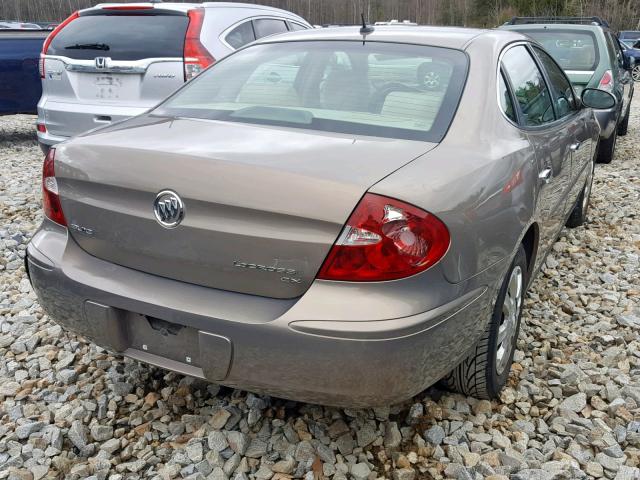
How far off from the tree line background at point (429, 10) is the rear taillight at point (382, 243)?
32.3 meters

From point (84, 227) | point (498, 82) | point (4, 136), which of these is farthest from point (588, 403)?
point (4, 136)

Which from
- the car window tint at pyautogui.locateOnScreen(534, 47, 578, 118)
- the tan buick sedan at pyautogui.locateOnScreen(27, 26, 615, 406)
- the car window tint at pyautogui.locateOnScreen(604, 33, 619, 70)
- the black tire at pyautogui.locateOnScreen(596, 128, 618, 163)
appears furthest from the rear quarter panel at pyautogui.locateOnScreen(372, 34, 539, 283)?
the black tire at pyautogui.locateOnScreen(596, 128, 618, 163)

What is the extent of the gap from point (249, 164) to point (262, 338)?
52 cm

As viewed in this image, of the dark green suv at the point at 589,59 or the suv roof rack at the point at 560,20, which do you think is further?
the suv roof rack at the point at 560,20

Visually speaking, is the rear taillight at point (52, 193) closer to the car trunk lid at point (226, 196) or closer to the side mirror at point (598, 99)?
the car trunk lid at point (226, 196)

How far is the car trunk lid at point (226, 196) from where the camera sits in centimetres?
182

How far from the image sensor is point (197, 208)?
6.24ft

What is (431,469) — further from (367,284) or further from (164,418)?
(164,418)

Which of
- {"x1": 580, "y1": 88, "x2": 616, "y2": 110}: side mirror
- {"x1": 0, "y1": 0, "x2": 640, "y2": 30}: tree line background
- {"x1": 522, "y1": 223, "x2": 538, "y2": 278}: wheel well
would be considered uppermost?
{"x1": 580, "y1": 88, "x2": 616, "y2": 110}: side mirror

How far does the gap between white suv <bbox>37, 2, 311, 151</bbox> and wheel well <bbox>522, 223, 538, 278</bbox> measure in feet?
9.74

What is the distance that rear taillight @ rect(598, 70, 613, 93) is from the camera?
6441 millimetres

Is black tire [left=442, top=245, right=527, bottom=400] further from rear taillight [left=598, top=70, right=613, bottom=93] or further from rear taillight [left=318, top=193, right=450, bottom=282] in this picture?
rear taillight [left=598, top=70, right=613, bottom=93]

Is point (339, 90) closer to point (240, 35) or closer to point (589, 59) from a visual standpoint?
point (240, 35)

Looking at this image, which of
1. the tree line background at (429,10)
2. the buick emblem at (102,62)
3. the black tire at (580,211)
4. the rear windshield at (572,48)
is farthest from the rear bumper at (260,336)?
the tree line background at (429,10)
